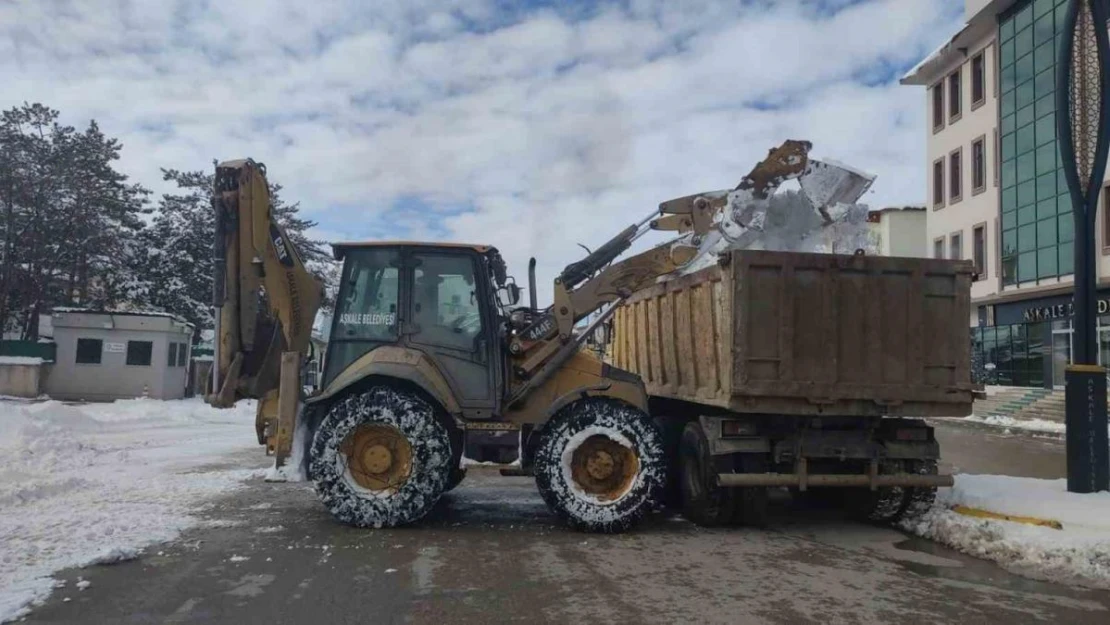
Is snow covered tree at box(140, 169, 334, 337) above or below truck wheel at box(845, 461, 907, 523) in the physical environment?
above

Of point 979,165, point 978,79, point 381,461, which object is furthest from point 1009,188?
point 381,461

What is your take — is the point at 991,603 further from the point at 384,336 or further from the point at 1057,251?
the point at 1057,251

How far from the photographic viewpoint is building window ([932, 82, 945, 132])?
35469 millimetres

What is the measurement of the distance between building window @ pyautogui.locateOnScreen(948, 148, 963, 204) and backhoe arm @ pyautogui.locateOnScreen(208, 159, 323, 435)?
32.5 meters

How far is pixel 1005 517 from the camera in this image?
7.73m

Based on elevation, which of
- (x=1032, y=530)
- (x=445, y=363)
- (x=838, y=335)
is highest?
(x=838, y=335)

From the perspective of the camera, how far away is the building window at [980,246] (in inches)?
1283

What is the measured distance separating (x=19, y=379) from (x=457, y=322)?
81.0ft

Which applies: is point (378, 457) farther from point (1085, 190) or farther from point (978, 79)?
point (978, 79)

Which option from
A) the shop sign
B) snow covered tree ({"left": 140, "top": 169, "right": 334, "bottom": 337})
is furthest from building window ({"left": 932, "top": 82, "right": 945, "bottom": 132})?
snow covered tree ({"left": 140, "top": 169, "right": 334, "bottom": 337})

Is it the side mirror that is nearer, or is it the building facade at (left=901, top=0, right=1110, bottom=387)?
the side mirror

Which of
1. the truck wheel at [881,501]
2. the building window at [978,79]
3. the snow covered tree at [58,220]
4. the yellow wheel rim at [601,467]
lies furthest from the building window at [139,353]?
the building window at [978,79]

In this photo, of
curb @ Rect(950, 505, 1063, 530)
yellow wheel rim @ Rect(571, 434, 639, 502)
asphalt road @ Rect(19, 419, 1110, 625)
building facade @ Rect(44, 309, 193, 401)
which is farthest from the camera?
building facade @ Rect(44, 309, 193, 401)

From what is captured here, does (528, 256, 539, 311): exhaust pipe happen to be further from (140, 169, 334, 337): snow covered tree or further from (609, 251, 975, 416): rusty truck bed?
(140, 169, 334, 337): snow covered tree
